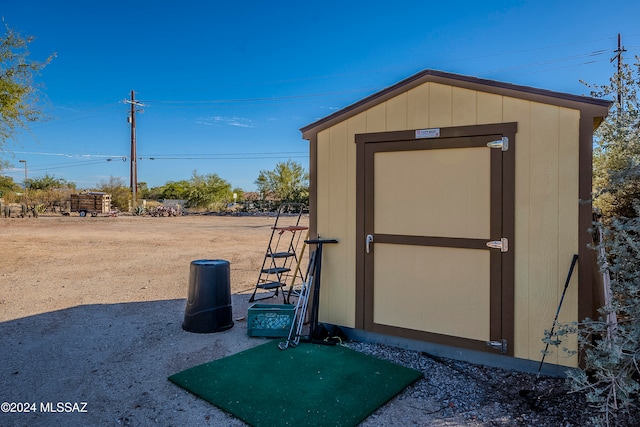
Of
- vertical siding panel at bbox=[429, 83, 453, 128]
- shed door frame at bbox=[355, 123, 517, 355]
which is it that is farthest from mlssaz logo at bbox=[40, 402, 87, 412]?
vertical siding panel at bbox=[429, 83, 453, 128]

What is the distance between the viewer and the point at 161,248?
Answer: 10594 mm

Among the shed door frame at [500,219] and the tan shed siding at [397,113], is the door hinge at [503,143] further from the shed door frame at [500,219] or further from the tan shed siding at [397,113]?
the tan shed siding at [397,113]

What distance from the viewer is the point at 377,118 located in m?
3.75

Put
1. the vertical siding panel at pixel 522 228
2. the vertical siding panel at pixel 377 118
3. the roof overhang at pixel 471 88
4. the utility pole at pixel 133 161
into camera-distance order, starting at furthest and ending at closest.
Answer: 1. the utility pole at pixel 133 161
2. the vertical siding panel at pixel 377 118
3. the vertical siding panel at pixel 522 228
4. the roof overhang at pixel 471 88

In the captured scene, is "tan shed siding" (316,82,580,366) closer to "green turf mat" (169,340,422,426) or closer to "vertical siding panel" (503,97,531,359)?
"vertical siding panel" (503,97,531,359)

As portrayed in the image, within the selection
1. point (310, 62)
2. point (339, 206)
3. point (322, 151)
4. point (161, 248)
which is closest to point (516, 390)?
point (339, 206)

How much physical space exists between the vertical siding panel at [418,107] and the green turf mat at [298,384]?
82.2 inches

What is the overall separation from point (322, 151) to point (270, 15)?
890 centimetres

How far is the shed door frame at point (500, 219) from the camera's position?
124 inches

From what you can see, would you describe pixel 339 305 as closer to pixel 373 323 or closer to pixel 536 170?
pixel 373 323

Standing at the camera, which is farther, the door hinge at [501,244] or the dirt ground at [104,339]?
the door hinge at [501,244]

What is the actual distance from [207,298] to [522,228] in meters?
3.06

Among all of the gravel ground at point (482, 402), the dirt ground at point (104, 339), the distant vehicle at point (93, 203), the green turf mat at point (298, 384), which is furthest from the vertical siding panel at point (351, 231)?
the distant vehicle at point (93, 203)

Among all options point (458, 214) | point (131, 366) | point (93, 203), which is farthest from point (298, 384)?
point (93, 203)
